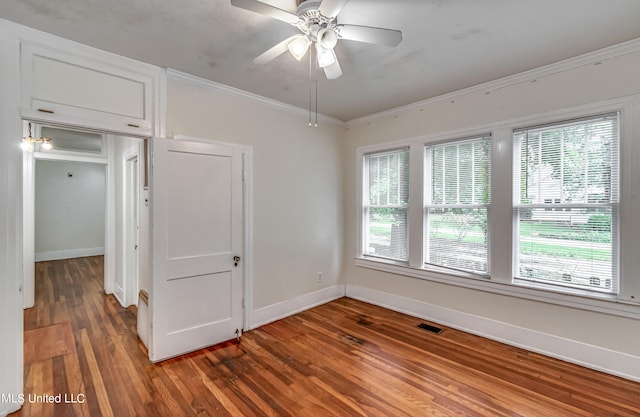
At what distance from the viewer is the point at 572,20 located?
6.46ft

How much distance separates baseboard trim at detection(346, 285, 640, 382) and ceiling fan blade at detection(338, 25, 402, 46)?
2.96 meters

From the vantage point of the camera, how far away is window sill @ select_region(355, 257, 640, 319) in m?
2.38

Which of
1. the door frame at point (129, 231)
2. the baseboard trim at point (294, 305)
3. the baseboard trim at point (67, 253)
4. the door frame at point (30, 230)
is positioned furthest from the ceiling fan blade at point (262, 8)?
the baseboard trim at point (67, 253)

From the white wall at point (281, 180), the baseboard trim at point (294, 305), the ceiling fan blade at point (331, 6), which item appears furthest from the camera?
the baseboard trim at point (294, 305)

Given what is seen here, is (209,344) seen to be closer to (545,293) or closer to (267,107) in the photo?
(267,107)

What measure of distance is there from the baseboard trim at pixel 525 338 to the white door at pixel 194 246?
214 cm

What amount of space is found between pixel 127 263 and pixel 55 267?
4006mm

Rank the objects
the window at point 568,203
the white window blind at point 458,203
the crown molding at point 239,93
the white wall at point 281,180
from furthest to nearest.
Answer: the white window blind at point 458,203
the white wall at point 281,180
the crown molding at point 239,93
the window at point 568,203

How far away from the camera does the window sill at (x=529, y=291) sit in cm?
238

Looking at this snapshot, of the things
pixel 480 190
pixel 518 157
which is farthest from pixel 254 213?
pixel 518 157

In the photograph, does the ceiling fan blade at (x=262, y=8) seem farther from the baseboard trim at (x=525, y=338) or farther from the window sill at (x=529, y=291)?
the baseboard trim at (x=525, y=338)

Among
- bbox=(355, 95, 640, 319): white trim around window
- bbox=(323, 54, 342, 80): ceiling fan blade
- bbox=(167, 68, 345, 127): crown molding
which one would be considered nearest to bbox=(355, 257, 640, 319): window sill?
bbox=(355, 95, 640, 319): white trim around window

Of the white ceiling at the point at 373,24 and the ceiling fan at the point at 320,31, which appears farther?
the white ceiling at the point at 373,24

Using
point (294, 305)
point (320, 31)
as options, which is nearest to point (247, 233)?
point (294, 305)
